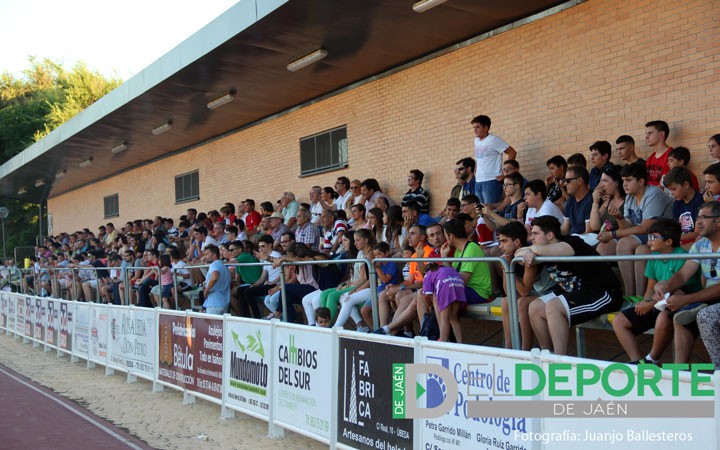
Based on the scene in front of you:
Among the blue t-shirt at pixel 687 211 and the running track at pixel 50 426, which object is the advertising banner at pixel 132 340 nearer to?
the running track at pixel 50 426

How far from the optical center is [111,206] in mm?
31531

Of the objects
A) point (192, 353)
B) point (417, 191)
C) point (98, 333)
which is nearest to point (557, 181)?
point (417, 191)

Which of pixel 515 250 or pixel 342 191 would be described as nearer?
pixel 515 250

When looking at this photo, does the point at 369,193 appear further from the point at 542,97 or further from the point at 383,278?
the point at 383,278

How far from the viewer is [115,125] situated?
2145 centimetres

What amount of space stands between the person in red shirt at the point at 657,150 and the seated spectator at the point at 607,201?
68 centimetres

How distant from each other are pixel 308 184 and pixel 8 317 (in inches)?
447

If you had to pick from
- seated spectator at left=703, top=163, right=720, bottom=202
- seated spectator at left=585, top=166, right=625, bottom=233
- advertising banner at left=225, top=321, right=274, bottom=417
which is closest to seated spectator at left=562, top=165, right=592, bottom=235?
seated spectator at left=585, top=166, right=625, bottom=233

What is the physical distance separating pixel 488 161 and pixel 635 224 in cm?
340

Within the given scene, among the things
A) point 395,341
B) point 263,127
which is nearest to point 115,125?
point 263,127

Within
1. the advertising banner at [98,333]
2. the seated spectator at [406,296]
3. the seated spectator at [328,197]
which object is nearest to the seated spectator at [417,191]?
the seated spectator at [328,197]

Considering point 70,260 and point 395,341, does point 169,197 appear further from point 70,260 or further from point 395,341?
point 395,341

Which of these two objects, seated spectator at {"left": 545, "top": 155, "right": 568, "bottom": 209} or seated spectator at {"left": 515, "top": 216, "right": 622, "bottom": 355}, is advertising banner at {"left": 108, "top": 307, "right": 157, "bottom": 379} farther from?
seated spectator at {"left": 515, "top": 216, "right": 622, "bottom": 355}

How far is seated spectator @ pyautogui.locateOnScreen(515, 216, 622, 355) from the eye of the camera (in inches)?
270
